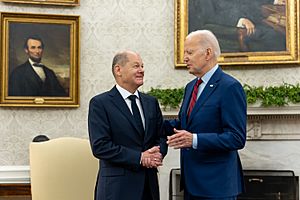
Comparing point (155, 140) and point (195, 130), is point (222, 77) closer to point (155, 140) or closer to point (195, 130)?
point (195, 130)

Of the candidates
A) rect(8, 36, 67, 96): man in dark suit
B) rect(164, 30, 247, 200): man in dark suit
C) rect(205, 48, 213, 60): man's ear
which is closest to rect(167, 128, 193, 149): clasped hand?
rect(164, 30, 247, 200): man in dark suit

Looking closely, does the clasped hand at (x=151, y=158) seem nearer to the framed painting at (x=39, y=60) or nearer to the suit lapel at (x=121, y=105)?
the suit lapel at (x=121, y=105)

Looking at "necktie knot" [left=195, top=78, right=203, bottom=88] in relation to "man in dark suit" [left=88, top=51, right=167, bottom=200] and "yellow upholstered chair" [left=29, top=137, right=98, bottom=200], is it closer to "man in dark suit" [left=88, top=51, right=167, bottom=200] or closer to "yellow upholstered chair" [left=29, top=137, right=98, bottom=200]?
"man in dark suit" [left=88, top=51, right=167, bottom=200]

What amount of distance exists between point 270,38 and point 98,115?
7.74 ft

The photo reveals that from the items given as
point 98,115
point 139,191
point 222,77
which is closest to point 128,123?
point 98,115

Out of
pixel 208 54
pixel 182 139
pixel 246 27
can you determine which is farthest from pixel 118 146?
pixel 246 27

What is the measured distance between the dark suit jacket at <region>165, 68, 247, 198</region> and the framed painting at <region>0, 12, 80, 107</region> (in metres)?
2.19

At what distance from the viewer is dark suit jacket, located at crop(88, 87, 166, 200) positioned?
2879 mm

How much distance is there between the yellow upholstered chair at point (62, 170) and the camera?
13.6 feet

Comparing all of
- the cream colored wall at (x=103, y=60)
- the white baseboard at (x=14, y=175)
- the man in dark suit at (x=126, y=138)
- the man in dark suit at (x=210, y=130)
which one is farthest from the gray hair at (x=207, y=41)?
the white baseboard at (x=14, y=175)

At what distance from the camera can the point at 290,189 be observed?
4.59 metres

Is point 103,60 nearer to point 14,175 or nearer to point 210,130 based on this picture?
point 14,175

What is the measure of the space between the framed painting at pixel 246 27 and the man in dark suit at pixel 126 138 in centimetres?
182

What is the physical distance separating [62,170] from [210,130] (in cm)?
176
